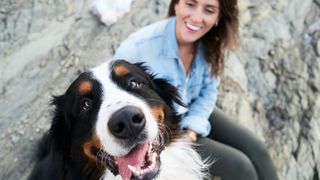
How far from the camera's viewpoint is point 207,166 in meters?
3.24

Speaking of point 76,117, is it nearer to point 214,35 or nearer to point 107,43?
point 214,35

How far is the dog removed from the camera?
2377 mm

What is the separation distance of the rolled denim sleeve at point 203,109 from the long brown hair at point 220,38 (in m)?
0.10

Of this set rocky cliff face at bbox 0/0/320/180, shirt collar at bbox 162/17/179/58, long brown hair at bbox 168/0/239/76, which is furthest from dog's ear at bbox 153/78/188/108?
rocky cliff face at bbox 0/0/320/180

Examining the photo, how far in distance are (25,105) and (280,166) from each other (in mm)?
2473

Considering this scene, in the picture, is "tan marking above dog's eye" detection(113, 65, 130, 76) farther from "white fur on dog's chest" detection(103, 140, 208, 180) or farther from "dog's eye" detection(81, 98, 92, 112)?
"white fur on dog's chest" detection(103, 140, 208, 180)

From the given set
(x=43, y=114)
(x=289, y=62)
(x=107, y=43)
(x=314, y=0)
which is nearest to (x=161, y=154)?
(x=43, y=114)

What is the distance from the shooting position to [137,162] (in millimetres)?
2529

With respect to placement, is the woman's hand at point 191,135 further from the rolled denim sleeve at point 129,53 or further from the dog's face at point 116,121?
the rolled denim sleeve at point 129,53

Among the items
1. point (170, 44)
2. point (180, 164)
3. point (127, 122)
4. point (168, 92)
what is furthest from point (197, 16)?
point (127, 122)

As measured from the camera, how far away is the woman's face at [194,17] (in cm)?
332

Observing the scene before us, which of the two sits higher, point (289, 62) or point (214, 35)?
point (214, 35)

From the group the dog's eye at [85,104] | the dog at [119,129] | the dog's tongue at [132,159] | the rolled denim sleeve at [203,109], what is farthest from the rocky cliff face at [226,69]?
the dog's tongue at [132,159]

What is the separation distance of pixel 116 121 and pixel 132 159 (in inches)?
13.3
